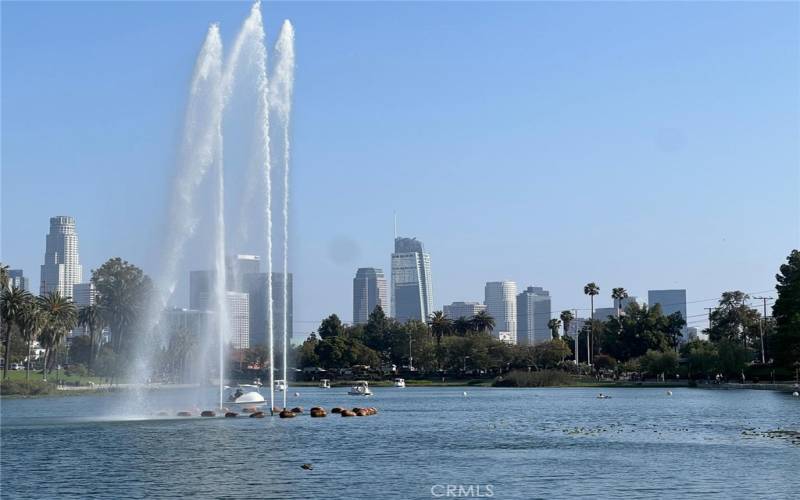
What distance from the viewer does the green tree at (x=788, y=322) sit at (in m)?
158

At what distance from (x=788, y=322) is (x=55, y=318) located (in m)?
119

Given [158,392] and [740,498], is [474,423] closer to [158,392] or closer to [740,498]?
[740,498]

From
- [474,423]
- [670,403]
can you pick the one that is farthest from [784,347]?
[474,423]

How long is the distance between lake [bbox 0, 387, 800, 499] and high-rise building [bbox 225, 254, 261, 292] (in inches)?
456

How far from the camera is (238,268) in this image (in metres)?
85.7

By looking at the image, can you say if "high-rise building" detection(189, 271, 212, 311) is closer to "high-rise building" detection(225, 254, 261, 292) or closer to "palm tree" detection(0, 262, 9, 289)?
"high-rise building" detection(225, 254, 261, 292)

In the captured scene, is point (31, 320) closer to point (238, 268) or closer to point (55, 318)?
point (55, 318)

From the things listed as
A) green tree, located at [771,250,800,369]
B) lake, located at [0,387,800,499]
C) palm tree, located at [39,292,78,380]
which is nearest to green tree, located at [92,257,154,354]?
palm tree, located at [39,292,78,380]

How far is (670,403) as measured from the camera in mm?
129875

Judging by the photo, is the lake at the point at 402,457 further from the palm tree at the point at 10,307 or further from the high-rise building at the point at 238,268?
the palm tree at the point at 10,307

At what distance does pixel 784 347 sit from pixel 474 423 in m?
86.3

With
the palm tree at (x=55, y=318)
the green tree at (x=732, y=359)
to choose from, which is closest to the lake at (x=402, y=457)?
the palm tree at (x=55, y=318)

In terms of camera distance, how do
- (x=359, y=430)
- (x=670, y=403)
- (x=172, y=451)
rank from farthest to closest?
(x=670, y=403), (x=359, y=430), (x=172, y=451)

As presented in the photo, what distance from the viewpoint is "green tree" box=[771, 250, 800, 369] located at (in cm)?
15750
